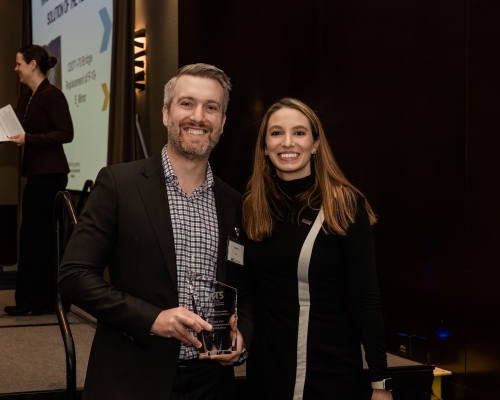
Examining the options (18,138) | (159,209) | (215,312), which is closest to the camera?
(215,312)

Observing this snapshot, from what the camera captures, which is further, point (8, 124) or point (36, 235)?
point (36, 235)

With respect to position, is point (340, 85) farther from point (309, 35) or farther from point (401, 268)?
point (401, 268)

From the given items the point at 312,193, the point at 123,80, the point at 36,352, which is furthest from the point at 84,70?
the point at 312,193

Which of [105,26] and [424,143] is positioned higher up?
[105,26]

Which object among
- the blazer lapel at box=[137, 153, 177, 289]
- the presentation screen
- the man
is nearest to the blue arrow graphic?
the presentation screen

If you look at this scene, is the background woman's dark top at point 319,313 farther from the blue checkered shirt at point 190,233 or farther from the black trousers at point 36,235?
the black trousers at point 36,235

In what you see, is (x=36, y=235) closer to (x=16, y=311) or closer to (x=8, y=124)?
(x=16, y=311)

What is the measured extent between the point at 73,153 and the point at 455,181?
4551mm

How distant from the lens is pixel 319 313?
2.24m

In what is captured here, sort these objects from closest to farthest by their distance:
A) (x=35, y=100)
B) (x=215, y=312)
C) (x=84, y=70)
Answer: (x=215, y=312) → (x=35, y=100) → (x=84, y=70)

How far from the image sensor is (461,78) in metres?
3.81

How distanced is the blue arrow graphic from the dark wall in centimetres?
178

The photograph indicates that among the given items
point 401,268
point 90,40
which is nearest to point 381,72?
point 401,268

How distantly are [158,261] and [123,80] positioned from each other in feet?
13.3
